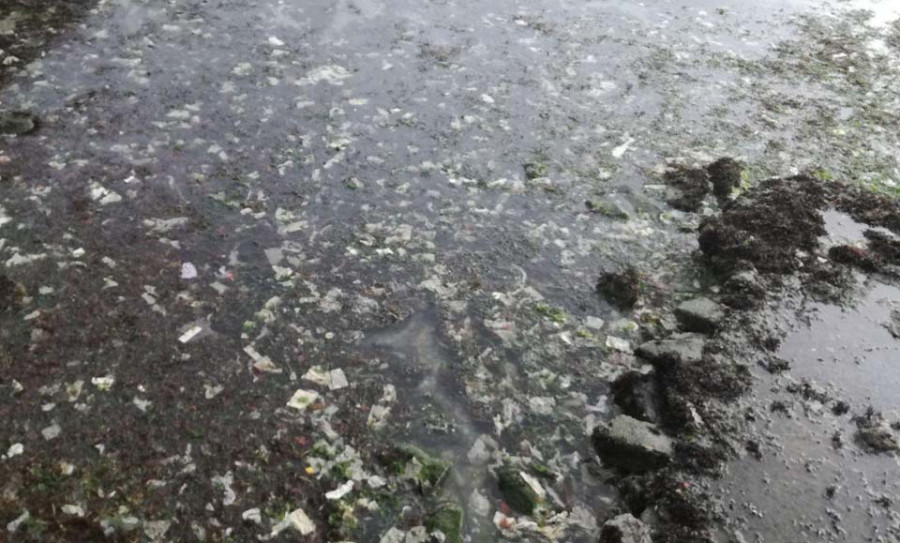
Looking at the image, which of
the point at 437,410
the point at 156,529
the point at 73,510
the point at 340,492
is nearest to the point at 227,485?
the point at 156,529

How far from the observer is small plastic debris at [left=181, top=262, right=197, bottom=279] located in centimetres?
469

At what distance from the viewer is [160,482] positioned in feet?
11.6

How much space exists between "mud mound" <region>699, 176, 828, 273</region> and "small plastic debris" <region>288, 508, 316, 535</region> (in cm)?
348

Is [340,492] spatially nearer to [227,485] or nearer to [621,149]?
[227,485]

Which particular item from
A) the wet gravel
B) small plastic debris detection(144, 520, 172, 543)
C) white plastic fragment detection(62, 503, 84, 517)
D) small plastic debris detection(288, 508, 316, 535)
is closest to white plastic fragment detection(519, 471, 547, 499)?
the wet gravel

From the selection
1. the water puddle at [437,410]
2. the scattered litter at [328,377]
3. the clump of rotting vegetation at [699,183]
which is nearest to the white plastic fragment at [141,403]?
the scattered litter at [328,377]

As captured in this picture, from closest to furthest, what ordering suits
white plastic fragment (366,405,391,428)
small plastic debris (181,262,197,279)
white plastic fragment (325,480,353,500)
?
white plastic fragment (325,480,353,500) < white plastic fragment (366,405,391,428) < small plastic debris (181,262,197,279)

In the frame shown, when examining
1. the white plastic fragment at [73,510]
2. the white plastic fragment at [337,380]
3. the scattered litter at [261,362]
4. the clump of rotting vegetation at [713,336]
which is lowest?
the white plastic fragment at [73,510]

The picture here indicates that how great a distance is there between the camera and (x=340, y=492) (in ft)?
11.8

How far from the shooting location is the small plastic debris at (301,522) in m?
3.44

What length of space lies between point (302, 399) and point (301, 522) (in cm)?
78

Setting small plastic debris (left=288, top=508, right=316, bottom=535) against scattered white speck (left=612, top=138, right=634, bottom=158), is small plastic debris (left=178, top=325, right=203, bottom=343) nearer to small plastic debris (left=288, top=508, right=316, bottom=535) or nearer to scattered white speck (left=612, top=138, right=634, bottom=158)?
small plastic debris (left=288, top=508, right=316, bottom=535)

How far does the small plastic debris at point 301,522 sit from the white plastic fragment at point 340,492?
150mm

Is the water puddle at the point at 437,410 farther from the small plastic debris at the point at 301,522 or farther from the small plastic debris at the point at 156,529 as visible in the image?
the small plastic debris at the point at 156,529
